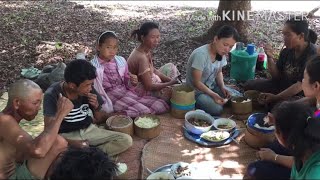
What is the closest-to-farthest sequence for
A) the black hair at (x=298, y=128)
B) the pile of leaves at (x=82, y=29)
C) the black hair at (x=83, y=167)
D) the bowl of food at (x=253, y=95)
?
the black hair at (x=83, y=167) < the black hair at (x=298, y=128) < the bowl of food at (x=253, y=95) < the pile of leaves at (x=82, y=29)

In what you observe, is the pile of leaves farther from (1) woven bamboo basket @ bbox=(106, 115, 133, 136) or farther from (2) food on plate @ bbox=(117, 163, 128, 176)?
(2) food on plate @ bbox=(117, 163, 128, 176)

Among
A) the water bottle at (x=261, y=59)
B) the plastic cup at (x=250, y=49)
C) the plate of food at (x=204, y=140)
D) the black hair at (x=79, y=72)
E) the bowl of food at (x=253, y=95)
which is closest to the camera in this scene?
the black hair at (x=79, y=72)

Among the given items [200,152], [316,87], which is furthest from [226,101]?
[316,87]

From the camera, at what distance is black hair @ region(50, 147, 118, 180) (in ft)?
7.89

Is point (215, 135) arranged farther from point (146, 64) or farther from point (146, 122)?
point (146, 64)

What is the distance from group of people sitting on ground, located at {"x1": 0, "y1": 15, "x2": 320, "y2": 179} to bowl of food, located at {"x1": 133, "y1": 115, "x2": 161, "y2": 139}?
21 centimetres

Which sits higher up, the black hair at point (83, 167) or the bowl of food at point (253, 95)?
the black hair at point (83, 167)

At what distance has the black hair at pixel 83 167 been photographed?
241 centimetres

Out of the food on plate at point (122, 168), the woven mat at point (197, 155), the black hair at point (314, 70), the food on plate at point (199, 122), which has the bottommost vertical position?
the woven mat at point (197, 155)

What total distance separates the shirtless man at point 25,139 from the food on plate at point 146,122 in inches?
49.0

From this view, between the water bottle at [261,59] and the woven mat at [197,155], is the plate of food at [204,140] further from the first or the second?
the water bottle at [261,59]

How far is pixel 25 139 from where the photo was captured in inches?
117

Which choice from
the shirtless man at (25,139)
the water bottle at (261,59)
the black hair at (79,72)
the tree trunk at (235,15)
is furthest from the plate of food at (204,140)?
the tree trunk at (235,15)

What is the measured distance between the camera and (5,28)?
8.31 m
